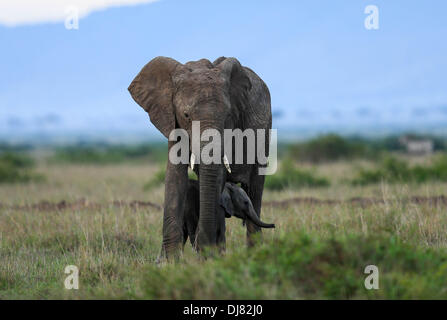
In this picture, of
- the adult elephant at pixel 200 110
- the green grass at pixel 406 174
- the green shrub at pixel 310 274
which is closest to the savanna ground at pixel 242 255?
the green shrub at pixel 310 274

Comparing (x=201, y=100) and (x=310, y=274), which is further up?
(x=201, y=100)

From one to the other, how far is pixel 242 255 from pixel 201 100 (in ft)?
6.05

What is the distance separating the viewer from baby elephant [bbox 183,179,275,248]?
788 centimetres

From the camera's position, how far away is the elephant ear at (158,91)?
7691 mm

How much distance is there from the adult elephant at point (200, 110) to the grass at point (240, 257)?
0.46m

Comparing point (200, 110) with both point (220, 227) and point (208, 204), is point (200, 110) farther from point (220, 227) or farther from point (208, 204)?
point (220, 227)

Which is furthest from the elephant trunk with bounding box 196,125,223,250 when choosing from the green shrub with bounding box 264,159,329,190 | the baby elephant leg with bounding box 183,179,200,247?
the green shrub with bounding box 264,159,329,190

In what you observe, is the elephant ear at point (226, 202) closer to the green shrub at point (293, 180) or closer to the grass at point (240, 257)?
the grass at point (240, 257)


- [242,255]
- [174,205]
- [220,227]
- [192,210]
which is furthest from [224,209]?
[242,255]

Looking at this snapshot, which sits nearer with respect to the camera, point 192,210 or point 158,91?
point 158,91

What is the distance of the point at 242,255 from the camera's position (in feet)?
20.2

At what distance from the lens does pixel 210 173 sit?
7.18 metres
